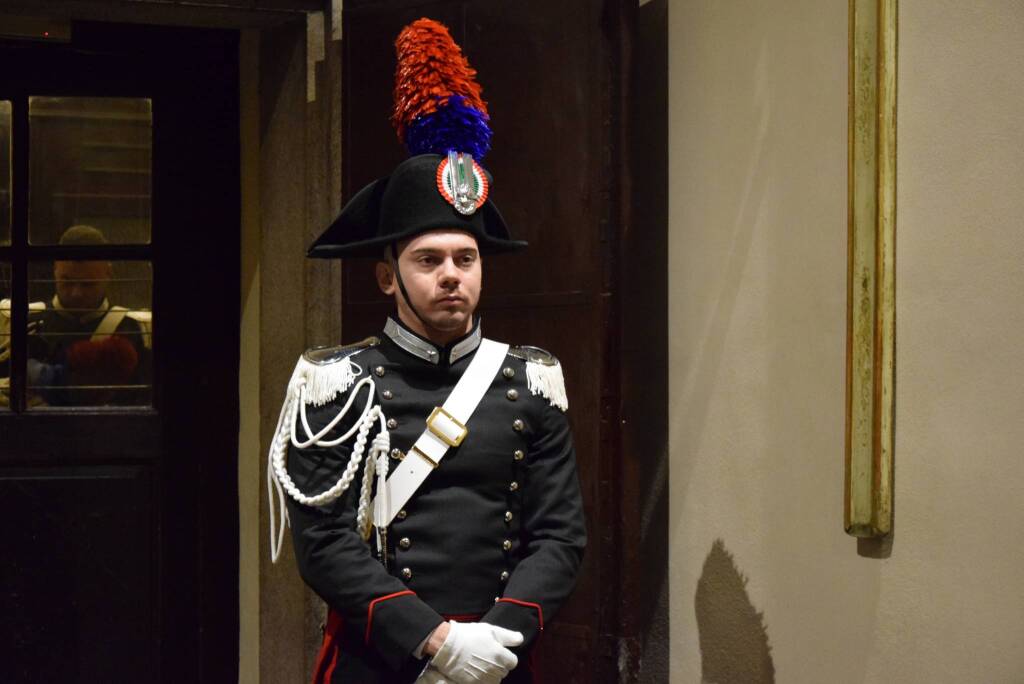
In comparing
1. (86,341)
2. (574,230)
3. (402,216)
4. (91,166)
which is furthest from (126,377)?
(402,216)

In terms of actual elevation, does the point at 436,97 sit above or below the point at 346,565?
above

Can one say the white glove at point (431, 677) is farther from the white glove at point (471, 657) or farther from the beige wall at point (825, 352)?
the beige wall at point (825, 352)

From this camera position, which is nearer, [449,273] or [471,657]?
[471,657]

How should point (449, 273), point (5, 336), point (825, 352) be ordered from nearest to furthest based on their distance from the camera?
point (449, 273)
point (825, 352)
point (5, 336)

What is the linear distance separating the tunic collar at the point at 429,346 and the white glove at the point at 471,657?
457mm

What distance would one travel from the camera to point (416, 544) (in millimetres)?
2113

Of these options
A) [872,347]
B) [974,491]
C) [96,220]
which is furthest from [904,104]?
[96,220]

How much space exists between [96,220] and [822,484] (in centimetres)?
228

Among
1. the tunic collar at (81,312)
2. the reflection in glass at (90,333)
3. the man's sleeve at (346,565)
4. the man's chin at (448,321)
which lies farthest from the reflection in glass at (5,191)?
the man's chin at (448,321)

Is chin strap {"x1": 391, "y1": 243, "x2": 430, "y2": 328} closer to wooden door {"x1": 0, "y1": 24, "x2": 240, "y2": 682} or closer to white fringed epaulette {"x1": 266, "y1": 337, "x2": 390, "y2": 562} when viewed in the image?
white fringed epaulette {"x1": 266, "y1": 337, "x2": 390, "y2": 562}

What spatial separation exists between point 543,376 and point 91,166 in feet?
6.84

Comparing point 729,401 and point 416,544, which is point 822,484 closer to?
point 729,401

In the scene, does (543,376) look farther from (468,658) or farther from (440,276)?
(468,658)

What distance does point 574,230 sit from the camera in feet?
9.90
